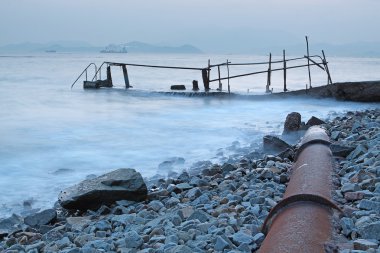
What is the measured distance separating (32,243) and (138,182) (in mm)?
1486

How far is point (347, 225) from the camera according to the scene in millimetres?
3068

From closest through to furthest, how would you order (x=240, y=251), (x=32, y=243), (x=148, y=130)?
(x=240, y=251) → (x=32, y=243) → (x=148, y=130)

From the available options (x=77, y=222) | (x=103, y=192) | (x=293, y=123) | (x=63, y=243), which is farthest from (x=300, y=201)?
(x=293, y=123)

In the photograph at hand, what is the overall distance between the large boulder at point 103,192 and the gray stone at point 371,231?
304 centimetres

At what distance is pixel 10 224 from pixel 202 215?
7.56 feet

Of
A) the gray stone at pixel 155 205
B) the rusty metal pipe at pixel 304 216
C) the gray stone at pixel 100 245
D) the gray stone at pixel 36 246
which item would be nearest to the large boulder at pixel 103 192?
the gray stone at pixel 155 205

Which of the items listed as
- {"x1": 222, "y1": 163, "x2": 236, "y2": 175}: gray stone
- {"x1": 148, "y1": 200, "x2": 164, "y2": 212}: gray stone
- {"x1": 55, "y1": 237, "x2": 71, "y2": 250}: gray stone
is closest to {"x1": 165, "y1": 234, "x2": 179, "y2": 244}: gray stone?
{"x1": 55, "y1": 237, "x2": 71, "y2": 250}: gray stone

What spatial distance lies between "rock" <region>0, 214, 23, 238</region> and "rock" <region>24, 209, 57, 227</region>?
11 cm

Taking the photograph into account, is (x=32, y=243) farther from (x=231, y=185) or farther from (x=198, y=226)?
(x=231, y=185)

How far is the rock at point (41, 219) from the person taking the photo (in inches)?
198

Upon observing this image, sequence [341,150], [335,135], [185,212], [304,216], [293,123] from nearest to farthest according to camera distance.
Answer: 1. [304,216]
2. [185,212]
3. [341,150]
4. [335,135]
5. [293,123]

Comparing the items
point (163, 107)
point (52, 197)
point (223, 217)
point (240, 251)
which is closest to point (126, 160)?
point (52, 197)

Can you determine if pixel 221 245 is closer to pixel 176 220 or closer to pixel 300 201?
pixel 300 201

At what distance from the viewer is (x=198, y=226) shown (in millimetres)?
3779
